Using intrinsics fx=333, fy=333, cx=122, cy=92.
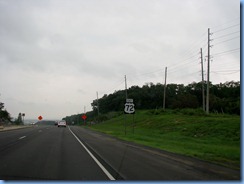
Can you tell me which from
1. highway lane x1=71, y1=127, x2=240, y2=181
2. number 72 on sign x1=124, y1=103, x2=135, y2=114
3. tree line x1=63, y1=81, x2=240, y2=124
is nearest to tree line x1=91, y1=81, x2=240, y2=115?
tree line x1=63, y1=81, x2=240, y2=124

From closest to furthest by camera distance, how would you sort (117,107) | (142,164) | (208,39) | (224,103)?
(142,164) → (208,39) → (224,103) → (117,107)

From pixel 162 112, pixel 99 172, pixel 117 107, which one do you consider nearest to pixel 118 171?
pixel 99 172

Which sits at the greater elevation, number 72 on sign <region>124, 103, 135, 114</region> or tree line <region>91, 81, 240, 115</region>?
tree line <region>91, 81, 240, 115</region>

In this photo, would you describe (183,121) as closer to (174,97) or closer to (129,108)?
(129,108)

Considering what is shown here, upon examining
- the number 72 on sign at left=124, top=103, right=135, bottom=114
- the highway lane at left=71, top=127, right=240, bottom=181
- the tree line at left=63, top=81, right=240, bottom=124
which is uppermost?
the tree line at left=63, top=81, right=240, bottom=124

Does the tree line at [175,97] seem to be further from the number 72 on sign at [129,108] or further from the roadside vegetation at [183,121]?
the number 72 on sign at [129,108]

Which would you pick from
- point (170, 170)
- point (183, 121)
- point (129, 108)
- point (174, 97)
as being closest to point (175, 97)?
point (174, 97)

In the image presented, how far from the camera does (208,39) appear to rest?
57656 mm

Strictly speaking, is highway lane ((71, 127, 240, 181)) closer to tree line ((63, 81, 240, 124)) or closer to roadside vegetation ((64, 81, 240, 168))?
roadside vegetation ((64, 81, 240, 168))

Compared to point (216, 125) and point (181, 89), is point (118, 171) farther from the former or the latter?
point (181, 89)

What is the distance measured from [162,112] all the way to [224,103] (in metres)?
31.7

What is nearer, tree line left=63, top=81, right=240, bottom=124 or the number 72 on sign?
the number 72 on sign

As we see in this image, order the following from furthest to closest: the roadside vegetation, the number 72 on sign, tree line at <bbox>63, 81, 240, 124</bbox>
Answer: tree line at <bbox>63, 81, 240, 124</bbox> < the number 72 on sign < the roadside vegetation

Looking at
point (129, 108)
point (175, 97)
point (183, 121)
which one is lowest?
point (183, 121)
